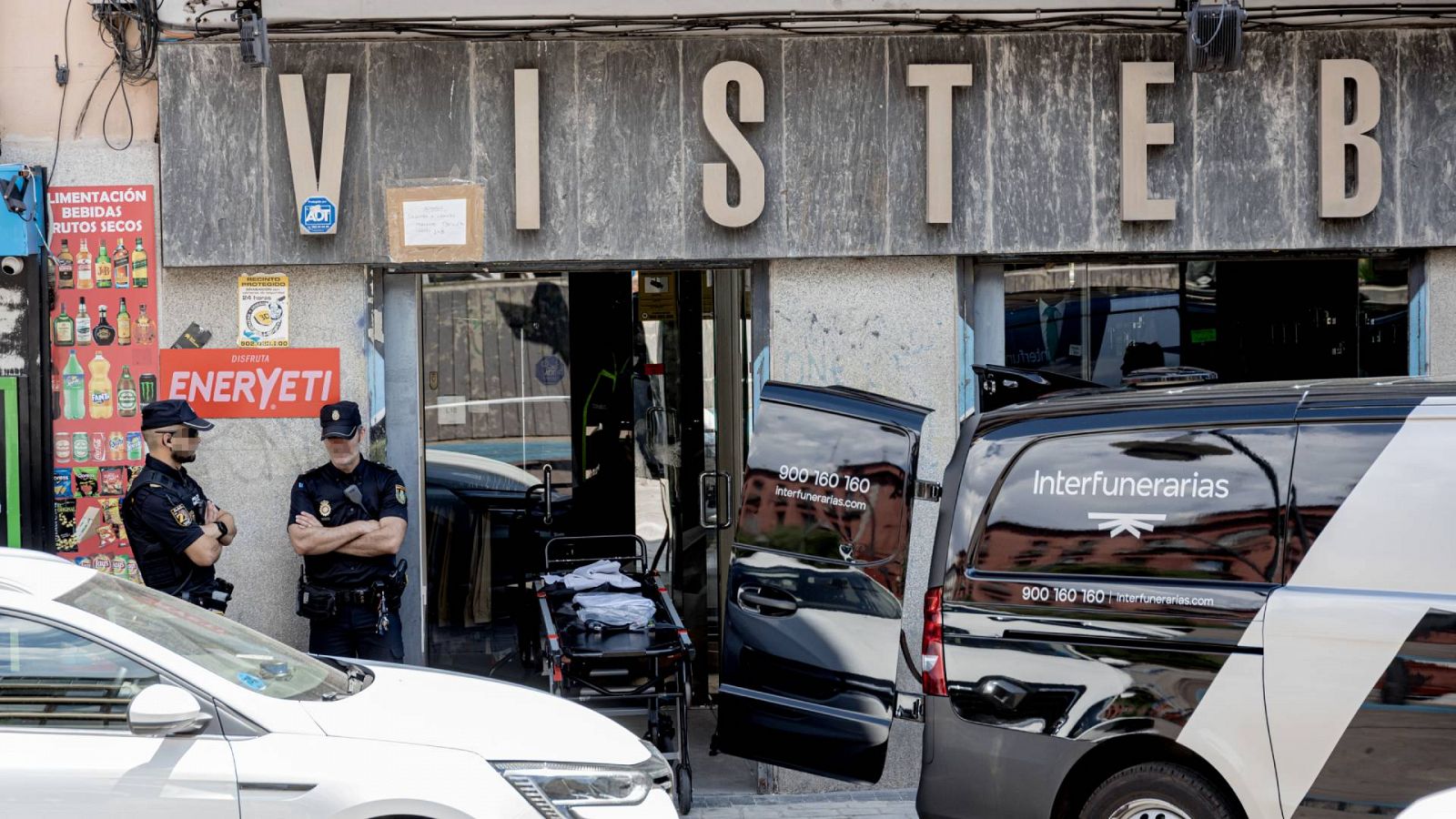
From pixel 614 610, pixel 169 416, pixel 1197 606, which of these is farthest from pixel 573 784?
pixel 169 416

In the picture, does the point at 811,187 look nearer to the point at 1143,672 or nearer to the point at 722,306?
the point at 722,306

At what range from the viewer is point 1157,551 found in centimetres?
505

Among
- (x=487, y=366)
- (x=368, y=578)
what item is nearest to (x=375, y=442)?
(x=368, y=578)

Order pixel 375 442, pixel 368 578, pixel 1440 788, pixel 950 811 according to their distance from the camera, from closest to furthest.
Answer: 1. pixel 1440 788
2. pixel 950 811
3. pixel 368 578
4. pixel 375 442

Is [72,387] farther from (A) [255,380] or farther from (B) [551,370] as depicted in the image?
(B) [551,370]

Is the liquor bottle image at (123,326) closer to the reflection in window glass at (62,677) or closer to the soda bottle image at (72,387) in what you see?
the soda bottle image at (72,387)

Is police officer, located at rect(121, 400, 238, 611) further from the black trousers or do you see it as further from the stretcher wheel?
the stretcher wheel

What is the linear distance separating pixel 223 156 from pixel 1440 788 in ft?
21.3

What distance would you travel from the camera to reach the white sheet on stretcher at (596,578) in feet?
24.7

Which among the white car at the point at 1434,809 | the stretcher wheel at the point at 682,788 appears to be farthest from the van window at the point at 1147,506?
the stretcher wheel at the point at 682,788

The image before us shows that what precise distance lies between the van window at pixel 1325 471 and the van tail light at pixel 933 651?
1255 millimetres

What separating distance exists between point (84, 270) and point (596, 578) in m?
3.31

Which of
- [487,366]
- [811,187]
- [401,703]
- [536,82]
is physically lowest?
[401,703]

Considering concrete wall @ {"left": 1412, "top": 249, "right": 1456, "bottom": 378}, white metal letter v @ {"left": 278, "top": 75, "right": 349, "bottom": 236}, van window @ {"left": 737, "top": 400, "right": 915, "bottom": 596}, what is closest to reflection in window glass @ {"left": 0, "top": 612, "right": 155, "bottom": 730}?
van window @ {"left": 737, "top": 400, "right": 915, "bottom": 596}
